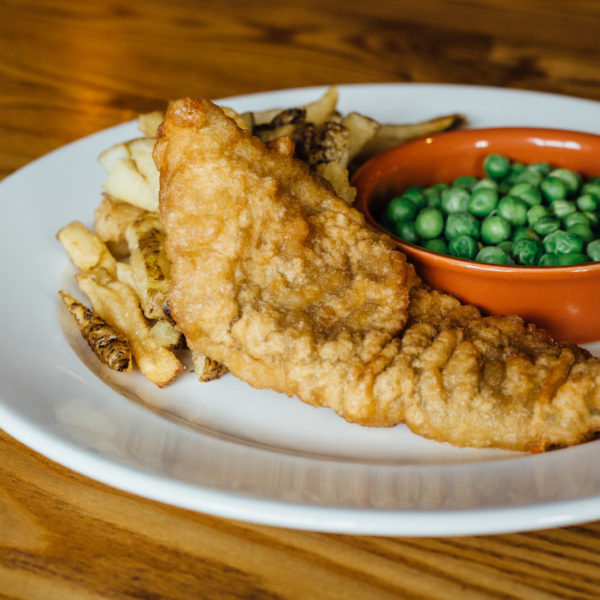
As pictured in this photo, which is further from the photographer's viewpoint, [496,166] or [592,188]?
[496,166]

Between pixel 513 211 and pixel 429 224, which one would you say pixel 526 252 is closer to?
pixel 513 211

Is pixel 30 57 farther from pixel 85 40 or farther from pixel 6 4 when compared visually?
pixel 6 4

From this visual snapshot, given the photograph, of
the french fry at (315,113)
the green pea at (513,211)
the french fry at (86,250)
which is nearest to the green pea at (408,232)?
the green pea at (513,211)

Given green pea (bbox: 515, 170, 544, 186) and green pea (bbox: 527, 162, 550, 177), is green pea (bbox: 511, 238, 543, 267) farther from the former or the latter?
green pea (bbox: 527, 162, 550, 177)

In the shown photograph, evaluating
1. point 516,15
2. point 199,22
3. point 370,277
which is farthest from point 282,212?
point 516,15

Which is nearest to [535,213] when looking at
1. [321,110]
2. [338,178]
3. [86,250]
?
[338,178]

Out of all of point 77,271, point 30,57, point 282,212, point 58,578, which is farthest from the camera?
point 30,57
